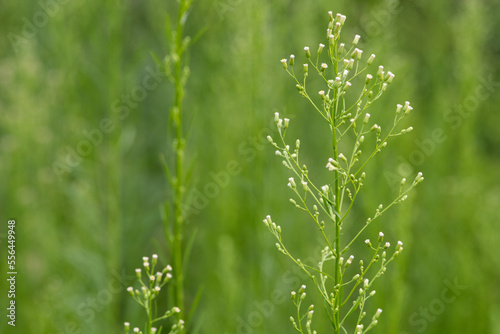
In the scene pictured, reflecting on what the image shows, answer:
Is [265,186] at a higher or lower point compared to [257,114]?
lower

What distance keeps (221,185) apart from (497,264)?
1.46 m

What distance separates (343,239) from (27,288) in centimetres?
173

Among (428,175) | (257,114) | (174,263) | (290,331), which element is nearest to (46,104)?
(257,114)

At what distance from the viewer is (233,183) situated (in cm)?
304

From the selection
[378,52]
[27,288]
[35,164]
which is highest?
[378,52]

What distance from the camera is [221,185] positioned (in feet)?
9.84

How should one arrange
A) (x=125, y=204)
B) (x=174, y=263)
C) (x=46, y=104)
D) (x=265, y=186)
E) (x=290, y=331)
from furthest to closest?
(x=125, y=204) < (x=46, y=104) < (x=290, y=331) < (x=265, y=186) < (x=174, y=263)

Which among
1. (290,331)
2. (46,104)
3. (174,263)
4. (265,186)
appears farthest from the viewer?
(46,104)

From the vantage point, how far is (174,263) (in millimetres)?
1433

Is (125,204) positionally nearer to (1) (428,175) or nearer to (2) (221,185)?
(2) (221,185)

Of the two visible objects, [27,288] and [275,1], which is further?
[27,288]

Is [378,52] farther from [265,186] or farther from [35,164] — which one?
[35,164]

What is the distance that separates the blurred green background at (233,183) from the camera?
269 cm

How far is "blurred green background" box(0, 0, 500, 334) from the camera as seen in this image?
269 cm
